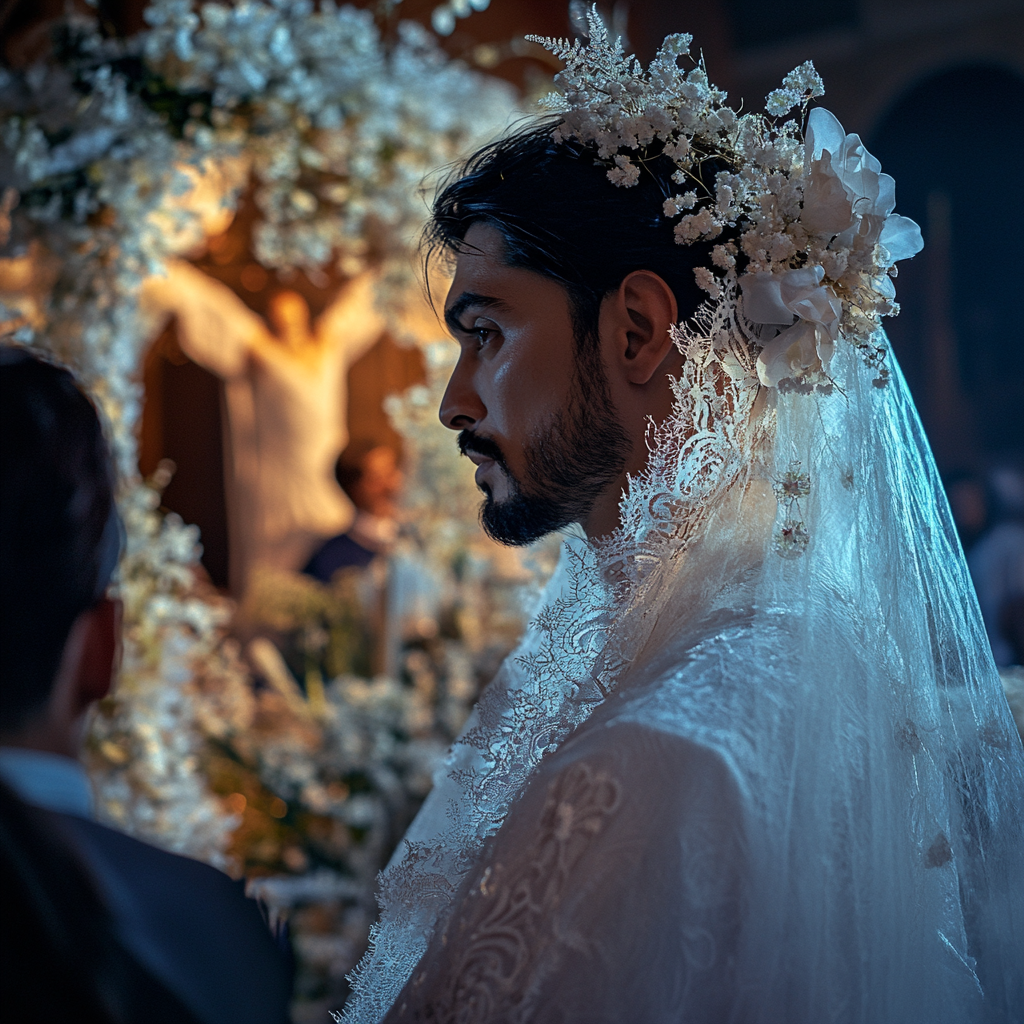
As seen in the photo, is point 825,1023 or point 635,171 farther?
point 635,171

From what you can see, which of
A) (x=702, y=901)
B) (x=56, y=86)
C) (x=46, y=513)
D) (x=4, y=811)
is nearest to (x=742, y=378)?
(x=702, y=901)

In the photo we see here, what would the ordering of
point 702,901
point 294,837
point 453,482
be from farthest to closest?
point 453,482 → point 294,837 → point 702,901

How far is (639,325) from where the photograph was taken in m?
1.38

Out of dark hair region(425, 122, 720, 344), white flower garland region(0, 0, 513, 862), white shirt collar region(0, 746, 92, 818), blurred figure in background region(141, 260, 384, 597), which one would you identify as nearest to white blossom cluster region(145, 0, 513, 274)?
white flower garland region(0, 0, 513, 862)

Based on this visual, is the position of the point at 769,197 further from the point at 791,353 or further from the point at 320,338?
the point at 320,338

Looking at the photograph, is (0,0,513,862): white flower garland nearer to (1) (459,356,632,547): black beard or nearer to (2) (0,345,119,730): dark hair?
(1) (459,356,632,547): black beard

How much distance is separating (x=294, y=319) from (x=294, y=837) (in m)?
2.79

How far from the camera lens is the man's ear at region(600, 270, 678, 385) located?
1357mm

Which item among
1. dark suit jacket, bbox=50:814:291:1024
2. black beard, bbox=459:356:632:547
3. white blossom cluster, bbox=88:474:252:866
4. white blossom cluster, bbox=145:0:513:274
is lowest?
white blossom cluster, bbox=88:474:252:866

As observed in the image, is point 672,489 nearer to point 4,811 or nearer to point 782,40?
point 4,811

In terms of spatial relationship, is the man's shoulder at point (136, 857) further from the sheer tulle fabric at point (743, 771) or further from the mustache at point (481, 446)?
the mustache at point (481, 446)

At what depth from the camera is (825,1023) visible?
944 mm

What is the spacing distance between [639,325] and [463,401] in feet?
0.92

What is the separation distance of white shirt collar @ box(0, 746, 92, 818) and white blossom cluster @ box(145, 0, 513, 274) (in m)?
2.34
